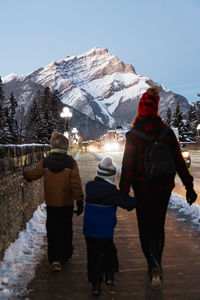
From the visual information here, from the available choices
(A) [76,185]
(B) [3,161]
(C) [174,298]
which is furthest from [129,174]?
(B) [3,161]

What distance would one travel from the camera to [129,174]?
3.33 m

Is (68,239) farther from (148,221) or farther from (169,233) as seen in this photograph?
(169,233)

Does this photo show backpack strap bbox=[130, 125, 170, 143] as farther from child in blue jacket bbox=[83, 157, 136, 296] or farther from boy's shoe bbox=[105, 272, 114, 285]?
boy's shoe bbox=[105, 272, 114, 285]

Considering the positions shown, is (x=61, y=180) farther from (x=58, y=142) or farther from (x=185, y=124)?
(x=185, y=124)

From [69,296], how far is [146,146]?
5.63 ft

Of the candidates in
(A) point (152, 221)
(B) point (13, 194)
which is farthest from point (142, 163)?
(B) point (13, 194)

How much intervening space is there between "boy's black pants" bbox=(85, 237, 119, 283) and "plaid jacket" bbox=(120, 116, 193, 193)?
0.62 metres

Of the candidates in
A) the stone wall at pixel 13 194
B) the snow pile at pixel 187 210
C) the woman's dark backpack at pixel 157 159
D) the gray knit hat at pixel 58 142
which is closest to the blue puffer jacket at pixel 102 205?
the woman's dark backpack at pixel 157 159

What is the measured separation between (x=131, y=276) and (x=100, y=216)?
0.96 m

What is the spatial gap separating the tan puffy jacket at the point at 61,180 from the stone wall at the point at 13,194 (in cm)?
43

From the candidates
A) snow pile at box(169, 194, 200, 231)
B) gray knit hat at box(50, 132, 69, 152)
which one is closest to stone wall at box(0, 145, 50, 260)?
gray knit hat at box(50, 132, 69, 152)

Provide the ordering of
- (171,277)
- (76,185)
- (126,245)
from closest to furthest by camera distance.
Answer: (171,277), (76,185), (126,245)

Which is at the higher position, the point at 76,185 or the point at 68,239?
the point at 76,185

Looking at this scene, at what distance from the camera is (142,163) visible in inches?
131
